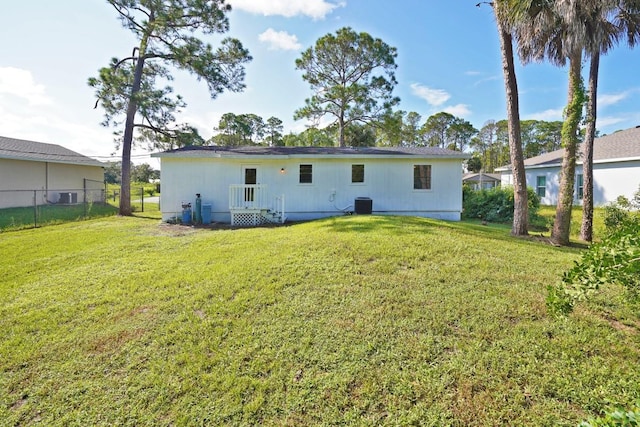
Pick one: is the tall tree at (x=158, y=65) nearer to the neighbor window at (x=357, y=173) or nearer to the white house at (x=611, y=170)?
the neighbor window at (x=357, y=173)

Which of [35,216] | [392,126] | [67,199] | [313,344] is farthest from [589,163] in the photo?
[67,199]

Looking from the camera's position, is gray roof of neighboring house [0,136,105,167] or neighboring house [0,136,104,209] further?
gray roof of neighboring house [0,136,105,167]

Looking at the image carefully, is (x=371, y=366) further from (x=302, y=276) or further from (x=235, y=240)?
(x=235, y=240)

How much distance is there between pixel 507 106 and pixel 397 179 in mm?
4469

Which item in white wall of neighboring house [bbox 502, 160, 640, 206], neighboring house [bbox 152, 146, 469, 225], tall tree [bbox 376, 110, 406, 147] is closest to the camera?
neighboring house [bbox 152, 146, 469, 225]

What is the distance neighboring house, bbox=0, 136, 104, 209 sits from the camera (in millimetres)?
14156

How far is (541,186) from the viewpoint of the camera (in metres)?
18.2

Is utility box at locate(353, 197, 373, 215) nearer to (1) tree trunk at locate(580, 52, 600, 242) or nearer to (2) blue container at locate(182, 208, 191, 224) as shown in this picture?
(1) tree trunk at locate(580, 52, 600, 242)

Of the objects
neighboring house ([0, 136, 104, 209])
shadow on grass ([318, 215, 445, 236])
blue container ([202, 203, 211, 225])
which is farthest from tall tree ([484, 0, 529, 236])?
neighboring house ([0, 136, 104, 209])

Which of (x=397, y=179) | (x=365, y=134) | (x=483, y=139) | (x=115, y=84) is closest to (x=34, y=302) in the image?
(x=397, y=179)

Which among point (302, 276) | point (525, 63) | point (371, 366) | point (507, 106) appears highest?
point (525, 63)

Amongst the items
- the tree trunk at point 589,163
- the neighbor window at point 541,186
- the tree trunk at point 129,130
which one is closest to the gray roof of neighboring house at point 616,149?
the neighbor window at point 541,186

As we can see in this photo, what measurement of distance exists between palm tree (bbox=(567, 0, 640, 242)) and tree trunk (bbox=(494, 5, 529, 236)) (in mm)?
1557

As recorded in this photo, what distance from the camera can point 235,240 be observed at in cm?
709
